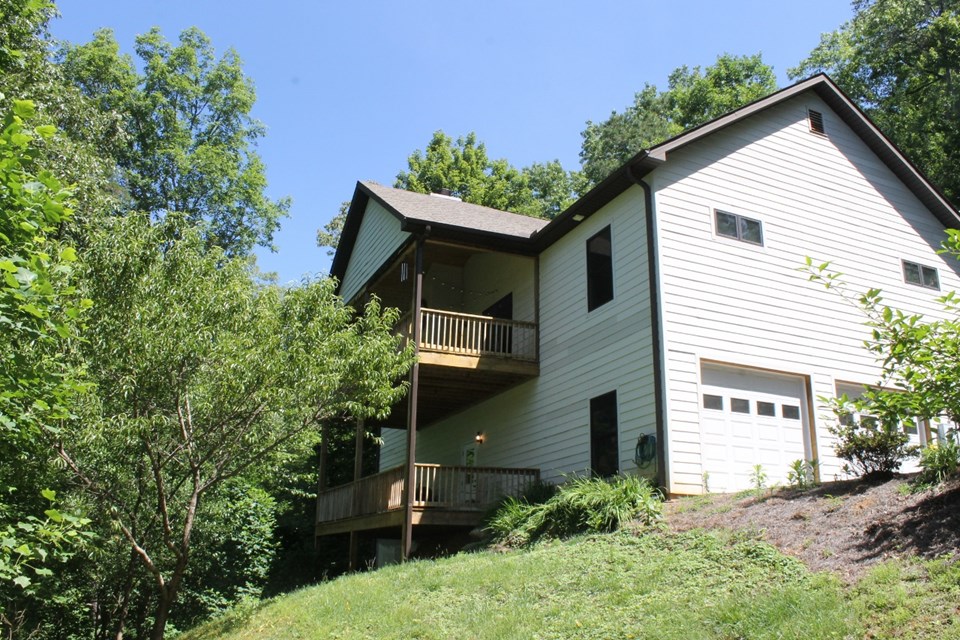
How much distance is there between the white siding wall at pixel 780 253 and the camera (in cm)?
1353

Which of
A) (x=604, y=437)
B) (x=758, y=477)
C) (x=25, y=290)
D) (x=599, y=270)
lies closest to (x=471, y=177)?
(x=599, y=270)

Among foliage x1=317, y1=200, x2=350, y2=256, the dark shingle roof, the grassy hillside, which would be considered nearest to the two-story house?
the dark shingle roof

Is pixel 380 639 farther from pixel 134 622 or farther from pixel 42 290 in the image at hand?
pixel 134 622

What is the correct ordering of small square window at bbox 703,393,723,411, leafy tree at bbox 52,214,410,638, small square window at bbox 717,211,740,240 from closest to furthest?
leafy tree at bbox 52,214,410,638
small square window at bbox 703,393,723,411
small square window at bbox 717,211,740,240

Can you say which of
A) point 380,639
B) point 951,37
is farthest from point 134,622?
point 951,37

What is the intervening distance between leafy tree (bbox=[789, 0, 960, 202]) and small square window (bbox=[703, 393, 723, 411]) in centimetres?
1870

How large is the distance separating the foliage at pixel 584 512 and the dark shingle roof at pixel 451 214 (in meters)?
6.30

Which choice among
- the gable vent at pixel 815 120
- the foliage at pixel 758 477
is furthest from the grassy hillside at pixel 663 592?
the gable vent at pixel 815 120

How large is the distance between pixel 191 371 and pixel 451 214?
9282 millimetres

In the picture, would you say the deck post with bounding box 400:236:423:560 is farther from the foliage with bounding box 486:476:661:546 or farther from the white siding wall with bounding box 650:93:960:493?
the white siding wall with bounding box 650:93:960:493

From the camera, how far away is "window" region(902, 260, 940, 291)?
55.2 ft

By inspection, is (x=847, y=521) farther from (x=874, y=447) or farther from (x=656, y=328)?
(x=656, y=328)

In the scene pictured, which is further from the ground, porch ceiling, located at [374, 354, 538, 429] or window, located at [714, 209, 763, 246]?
window, located at [714, 209, 763, 246]

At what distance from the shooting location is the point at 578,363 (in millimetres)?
15375
